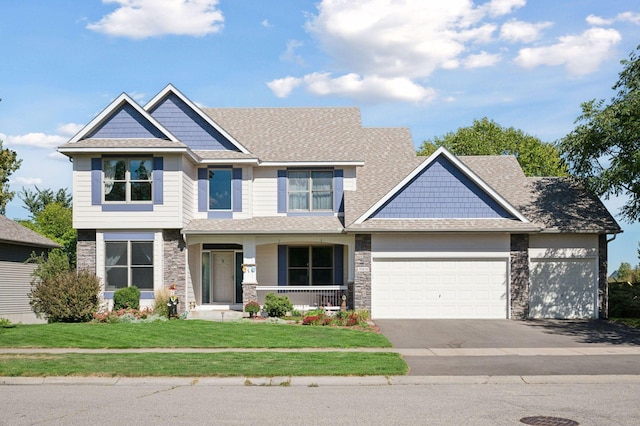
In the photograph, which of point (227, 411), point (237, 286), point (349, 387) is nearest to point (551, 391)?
point (349, 387)

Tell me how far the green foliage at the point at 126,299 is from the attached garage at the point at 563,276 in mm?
14809

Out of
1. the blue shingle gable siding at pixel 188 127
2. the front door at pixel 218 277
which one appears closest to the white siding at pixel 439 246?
the front door at pixel 218 277

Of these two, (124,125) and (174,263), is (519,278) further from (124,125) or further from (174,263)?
(124,125)

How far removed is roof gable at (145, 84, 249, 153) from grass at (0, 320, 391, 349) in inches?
347

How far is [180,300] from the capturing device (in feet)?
86.7

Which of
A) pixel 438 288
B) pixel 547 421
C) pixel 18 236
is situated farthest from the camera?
pixel 18 236

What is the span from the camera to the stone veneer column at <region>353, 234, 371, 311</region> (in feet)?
84.2

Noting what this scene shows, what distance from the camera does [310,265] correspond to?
29016mm

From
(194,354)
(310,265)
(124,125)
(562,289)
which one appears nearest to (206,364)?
(194,354)

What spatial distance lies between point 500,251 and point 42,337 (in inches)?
632

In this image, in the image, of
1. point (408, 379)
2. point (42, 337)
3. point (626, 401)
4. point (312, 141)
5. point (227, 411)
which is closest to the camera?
point (227, 411)

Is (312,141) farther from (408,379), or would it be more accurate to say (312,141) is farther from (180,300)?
(408,379)

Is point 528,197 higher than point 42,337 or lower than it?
higher

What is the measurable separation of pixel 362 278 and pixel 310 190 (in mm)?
5077
